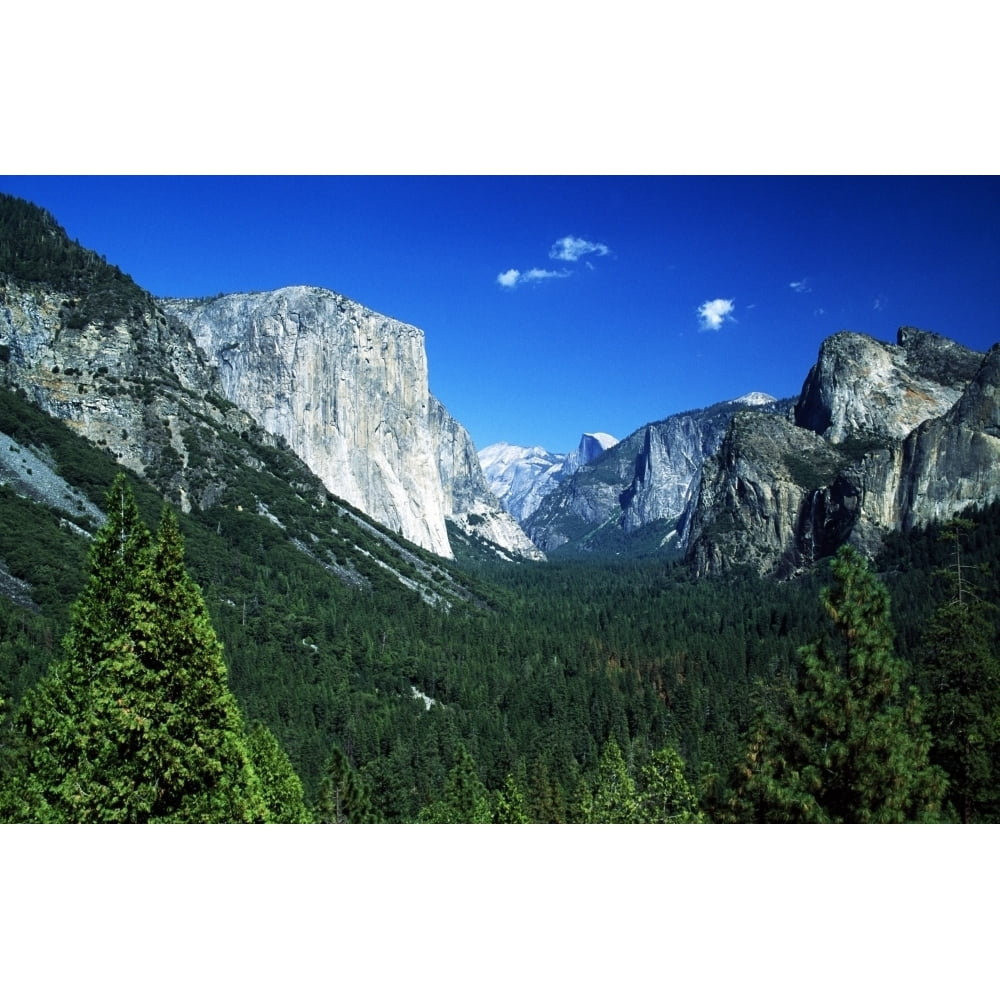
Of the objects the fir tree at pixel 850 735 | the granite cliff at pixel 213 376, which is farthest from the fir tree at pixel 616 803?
the granite cliff at pixel 213 376

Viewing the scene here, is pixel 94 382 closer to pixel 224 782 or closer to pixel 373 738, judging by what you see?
pixel 373 738

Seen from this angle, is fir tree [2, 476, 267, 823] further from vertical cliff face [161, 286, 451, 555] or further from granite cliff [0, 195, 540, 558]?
vertical cliff face [161, 286, 451, 555]

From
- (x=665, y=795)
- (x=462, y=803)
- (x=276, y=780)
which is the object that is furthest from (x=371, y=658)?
(x=665, y=795)

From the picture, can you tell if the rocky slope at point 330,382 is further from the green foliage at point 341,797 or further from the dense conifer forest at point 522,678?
the green foliage at point 341,797

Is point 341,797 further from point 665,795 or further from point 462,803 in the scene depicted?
point 665,795

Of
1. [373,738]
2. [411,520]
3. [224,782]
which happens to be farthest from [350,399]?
[224,782]

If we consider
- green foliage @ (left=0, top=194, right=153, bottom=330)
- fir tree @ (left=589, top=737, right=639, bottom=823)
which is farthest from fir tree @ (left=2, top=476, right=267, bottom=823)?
green foliage @ (left=0, top=194, right=153, bottom=330)
